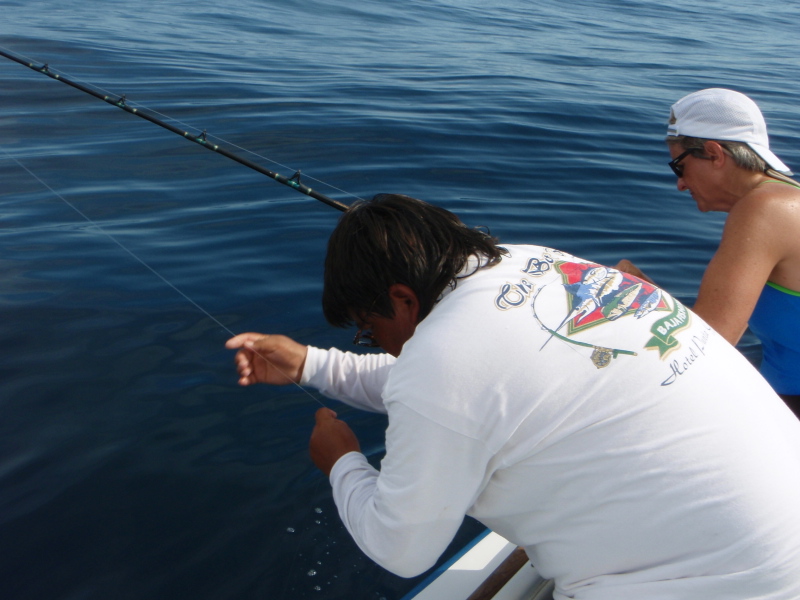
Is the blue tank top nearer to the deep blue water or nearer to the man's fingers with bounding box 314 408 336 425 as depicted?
the deep blue water

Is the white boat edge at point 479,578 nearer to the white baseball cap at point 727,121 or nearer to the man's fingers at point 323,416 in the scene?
the man's fingers at point 323,416

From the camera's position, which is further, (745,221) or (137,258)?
(137,258)

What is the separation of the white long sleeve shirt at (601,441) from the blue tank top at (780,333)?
88 cm

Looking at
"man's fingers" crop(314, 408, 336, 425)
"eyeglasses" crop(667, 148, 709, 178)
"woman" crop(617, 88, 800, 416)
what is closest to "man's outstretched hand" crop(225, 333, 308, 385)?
"man's fingers" crop(314, 408, 336, 425)

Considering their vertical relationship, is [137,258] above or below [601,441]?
below

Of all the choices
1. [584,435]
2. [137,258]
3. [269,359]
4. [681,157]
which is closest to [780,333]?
[681,157]

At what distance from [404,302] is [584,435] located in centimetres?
45

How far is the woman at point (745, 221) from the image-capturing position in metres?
2.03

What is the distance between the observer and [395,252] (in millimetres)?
1426

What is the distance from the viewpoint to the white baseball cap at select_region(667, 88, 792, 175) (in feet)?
6.98

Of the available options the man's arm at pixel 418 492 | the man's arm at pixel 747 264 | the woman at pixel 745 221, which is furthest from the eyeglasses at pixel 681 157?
the man's arm at pixel 418 492

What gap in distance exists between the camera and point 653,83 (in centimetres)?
1079

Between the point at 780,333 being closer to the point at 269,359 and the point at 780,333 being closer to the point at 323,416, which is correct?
the point at 323,416

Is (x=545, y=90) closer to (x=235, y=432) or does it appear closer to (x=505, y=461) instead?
(x=235, y=432)
